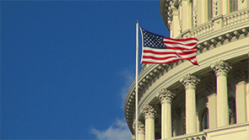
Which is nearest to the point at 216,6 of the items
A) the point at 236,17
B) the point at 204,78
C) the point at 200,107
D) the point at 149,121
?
the point at 236,17

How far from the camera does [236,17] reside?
5069 centimetres

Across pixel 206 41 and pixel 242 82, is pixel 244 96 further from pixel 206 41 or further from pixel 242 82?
pixel 206 41

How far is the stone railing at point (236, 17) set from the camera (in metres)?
50.2

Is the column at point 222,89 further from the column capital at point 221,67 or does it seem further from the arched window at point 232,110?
the arched window at point 232,110

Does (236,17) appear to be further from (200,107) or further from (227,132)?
(227,132)

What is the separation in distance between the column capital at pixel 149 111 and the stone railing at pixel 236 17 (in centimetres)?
911

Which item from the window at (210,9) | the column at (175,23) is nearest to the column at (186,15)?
the column at (175,23)

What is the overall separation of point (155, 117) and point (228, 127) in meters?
16.8

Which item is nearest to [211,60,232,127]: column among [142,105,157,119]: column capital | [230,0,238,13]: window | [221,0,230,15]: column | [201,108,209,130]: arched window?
[221,0,230,15]: column

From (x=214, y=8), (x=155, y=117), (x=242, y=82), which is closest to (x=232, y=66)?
(x=242, y=82)

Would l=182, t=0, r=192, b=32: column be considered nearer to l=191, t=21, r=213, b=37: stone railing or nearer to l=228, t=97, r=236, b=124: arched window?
l=191, t=21, r=213, b=37: stone railing

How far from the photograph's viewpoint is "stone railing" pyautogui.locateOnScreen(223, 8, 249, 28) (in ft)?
165

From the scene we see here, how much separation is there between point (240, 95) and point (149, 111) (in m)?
7.73

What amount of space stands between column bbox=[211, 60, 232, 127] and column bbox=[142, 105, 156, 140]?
7.87 m
